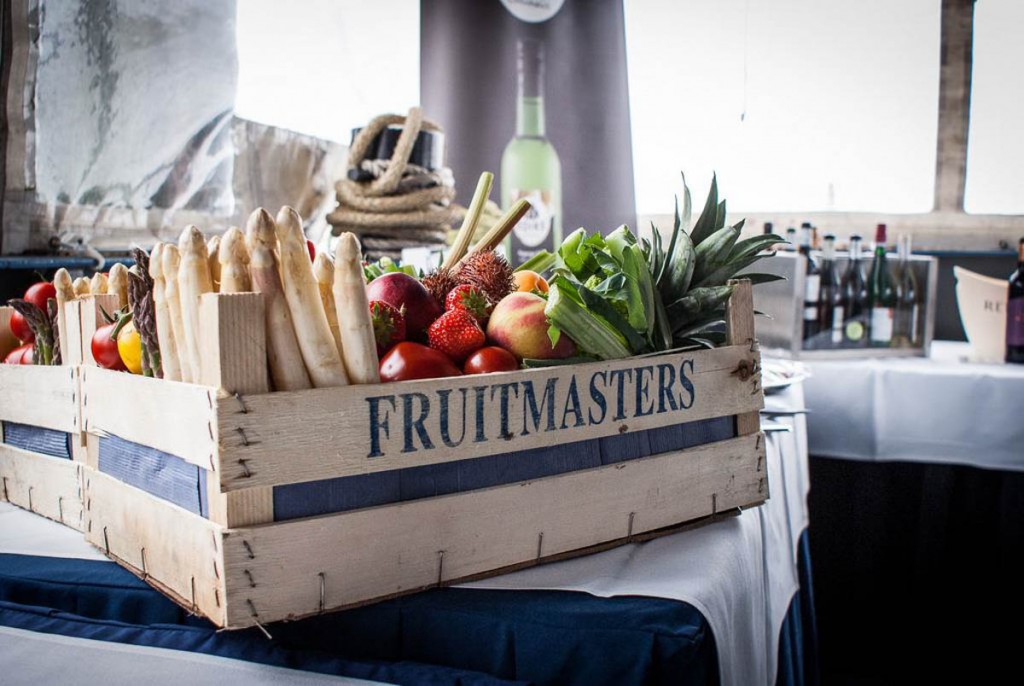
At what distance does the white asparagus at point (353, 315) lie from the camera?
65 cm

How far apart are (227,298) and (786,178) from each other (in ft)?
11.2

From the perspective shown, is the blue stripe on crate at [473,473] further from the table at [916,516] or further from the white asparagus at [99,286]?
the table at [916,516]

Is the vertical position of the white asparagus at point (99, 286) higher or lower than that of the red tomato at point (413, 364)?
higher

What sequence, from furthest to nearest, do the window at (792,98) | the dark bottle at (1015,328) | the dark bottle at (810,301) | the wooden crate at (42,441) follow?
the window at (792,98)
the dark bottle at (810,301)
the dark bottle at (1015,328)
the wooden crate at (42,441)

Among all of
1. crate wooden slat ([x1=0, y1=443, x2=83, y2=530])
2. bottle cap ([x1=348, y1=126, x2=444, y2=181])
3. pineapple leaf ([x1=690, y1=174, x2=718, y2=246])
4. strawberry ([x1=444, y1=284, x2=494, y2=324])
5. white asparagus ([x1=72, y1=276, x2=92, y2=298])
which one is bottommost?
crate wooden slat ([x1=0, y1=443, x2=83, y2=530])

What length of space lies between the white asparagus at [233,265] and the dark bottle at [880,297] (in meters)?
2.48

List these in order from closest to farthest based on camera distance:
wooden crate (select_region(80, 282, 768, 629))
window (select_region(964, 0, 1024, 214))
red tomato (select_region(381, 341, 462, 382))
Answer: wooden crate (select_region(80, 282, 768, 629)) → red tomato (select_region(381, 341, 462, 382)) → window (select_region(964, 0, 1024, 214))

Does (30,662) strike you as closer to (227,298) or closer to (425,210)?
(227,298)

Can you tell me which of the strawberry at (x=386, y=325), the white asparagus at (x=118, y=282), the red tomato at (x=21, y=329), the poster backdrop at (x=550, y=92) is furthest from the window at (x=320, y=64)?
the strawberry at (x=386, y=325)

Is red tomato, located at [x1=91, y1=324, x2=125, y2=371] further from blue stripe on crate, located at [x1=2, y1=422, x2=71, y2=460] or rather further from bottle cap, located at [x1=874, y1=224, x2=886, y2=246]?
bottle cap, located at [x1=874, y1=224, x2=886, y2=246]

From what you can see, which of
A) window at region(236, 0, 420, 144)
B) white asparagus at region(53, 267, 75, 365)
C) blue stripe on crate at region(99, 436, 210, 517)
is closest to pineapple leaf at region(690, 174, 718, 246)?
blue stripe on crate at region(99, 436, 210, 517)

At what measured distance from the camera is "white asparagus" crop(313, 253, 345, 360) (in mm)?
684

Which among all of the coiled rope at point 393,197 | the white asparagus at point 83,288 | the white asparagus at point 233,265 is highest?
the coiled rope at point 393,197

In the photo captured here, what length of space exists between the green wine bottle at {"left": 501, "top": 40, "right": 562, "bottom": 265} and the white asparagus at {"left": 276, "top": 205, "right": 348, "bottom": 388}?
1.91m
